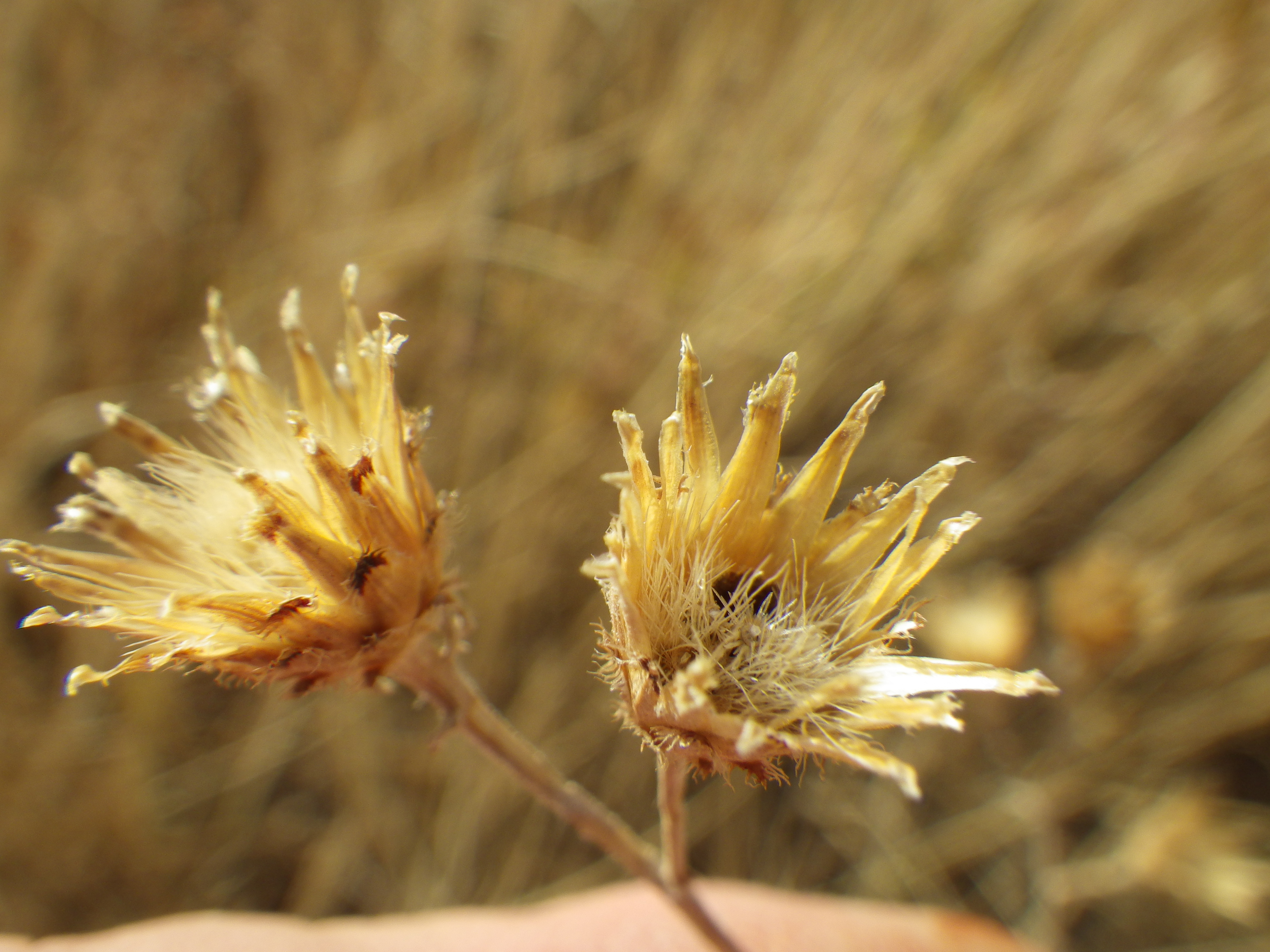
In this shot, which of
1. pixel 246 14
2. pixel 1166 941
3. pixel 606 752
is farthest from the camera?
pixel 246 14

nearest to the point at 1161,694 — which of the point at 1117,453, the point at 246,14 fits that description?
the point at 1117,453

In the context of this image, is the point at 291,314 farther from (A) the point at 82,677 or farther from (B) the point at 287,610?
(A) the point at 82,677

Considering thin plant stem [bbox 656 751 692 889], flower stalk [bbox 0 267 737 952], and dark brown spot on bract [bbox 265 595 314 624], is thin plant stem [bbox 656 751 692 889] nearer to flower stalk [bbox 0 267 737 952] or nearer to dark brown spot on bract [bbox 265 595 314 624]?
flower stalk [bbox 0 267 737 952]

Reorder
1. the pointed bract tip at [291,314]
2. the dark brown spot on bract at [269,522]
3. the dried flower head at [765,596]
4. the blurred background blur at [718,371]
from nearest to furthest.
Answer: the dried flower head at [765,596], the dark brown spot on bract at [269,522], the pointed bract tip at [291,314], the blurred background blur at [718,371]

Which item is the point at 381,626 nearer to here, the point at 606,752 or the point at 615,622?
the point at 615,622

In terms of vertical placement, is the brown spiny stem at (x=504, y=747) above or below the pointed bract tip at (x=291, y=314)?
below

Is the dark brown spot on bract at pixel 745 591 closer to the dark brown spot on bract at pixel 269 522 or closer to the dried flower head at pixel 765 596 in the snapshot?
the dried flower head at pixel 765 596

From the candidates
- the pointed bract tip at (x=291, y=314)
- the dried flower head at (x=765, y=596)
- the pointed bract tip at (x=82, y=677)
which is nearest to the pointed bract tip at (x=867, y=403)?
the dried flower head at (x=765, y=596)
